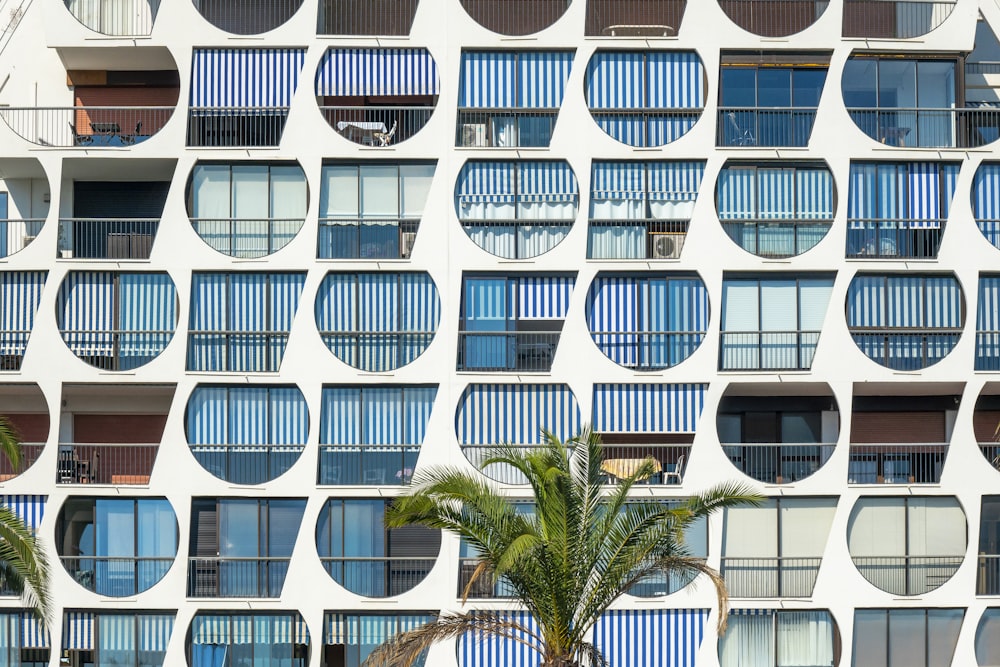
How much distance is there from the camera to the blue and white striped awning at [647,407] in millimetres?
36875

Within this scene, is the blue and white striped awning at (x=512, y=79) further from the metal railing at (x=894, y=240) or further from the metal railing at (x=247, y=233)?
the metal railing at (x=894, y=240)

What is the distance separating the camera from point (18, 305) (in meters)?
37.2

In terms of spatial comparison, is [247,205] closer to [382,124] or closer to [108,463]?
[382,124]

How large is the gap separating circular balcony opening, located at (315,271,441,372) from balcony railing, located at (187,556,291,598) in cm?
597

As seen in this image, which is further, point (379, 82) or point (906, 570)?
point (379, 82)

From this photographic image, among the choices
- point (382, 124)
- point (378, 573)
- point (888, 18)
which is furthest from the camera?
point (888, 18)

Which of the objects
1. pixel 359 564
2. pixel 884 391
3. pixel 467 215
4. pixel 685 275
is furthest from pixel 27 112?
pixel 884 391

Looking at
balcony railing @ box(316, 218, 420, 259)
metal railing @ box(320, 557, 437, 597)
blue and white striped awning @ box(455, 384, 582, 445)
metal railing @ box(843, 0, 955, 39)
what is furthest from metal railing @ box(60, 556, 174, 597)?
metal railing @ box(843, 0, 955, 39)

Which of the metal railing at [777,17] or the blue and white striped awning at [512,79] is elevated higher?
the metal railing at [777,17]

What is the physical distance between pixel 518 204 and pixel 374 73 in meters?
5.35

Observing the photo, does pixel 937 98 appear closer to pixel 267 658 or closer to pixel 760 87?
pixel 760 87

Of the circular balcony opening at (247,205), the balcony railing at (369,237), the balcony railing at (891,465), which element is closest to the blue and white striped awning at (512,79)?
the balcony railing at (369,237)

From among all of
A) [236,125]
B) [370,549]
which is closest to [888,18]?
[236,125]

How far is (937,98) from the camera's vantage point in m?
38.7
